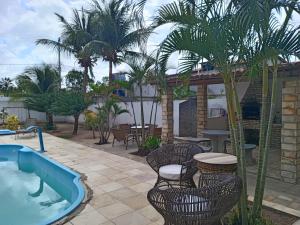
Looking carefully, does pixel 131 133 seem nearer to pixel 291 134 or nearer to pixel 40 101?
pixel 291 134

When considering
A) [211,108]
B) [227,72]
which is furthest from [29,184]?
[211,108]

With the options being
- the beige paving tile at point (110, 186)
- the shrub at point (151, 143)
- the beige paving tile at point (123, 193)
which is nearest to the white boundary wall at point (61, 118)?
the shrub at point (151, 143)

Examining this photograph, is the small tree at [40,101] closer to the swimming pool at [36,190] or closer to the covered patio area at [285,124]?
the swimming pool at [36,190]

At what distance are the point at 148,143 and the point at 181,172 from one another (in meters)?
5.14

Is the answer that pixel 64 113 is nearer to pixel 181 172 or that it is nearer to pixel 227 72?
pixel 181 172

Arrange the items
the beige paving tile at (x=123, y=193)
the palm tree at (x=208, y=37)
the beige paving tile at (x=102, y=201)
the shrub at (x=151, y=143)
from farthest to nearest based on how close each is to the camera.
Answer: the shrub at (x=151, y=143) → the beige paving tile at (x=123, y=193) → the beige paving tile at (x=102, y=201) → the palm tree at (x=208, y=37)

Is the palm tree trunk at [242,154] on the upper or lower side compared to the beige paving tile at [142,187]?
upper

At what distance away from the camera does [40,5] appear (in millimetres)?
11141

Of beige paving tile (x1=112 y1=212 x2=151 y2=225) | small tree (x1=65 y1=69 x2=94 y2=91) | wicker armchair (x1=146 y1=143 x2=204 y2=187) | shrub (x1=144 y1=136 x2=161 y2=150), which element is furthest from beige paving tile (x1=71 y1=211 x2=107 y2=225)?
small tree (x1=65 y1=69 x2=94 y2=91)

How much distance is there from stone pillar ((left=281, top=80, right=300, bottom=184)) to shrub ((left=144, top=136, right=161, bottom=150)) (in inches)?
181

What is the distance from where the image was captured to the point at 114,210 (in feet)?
16.1

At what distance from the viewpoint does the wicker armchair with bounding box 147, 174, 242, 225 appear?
316 cm

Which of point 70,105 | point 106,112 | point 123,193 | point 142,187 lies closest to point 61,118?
point 70,105

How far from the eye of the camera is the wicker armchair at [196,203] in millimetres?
3164
